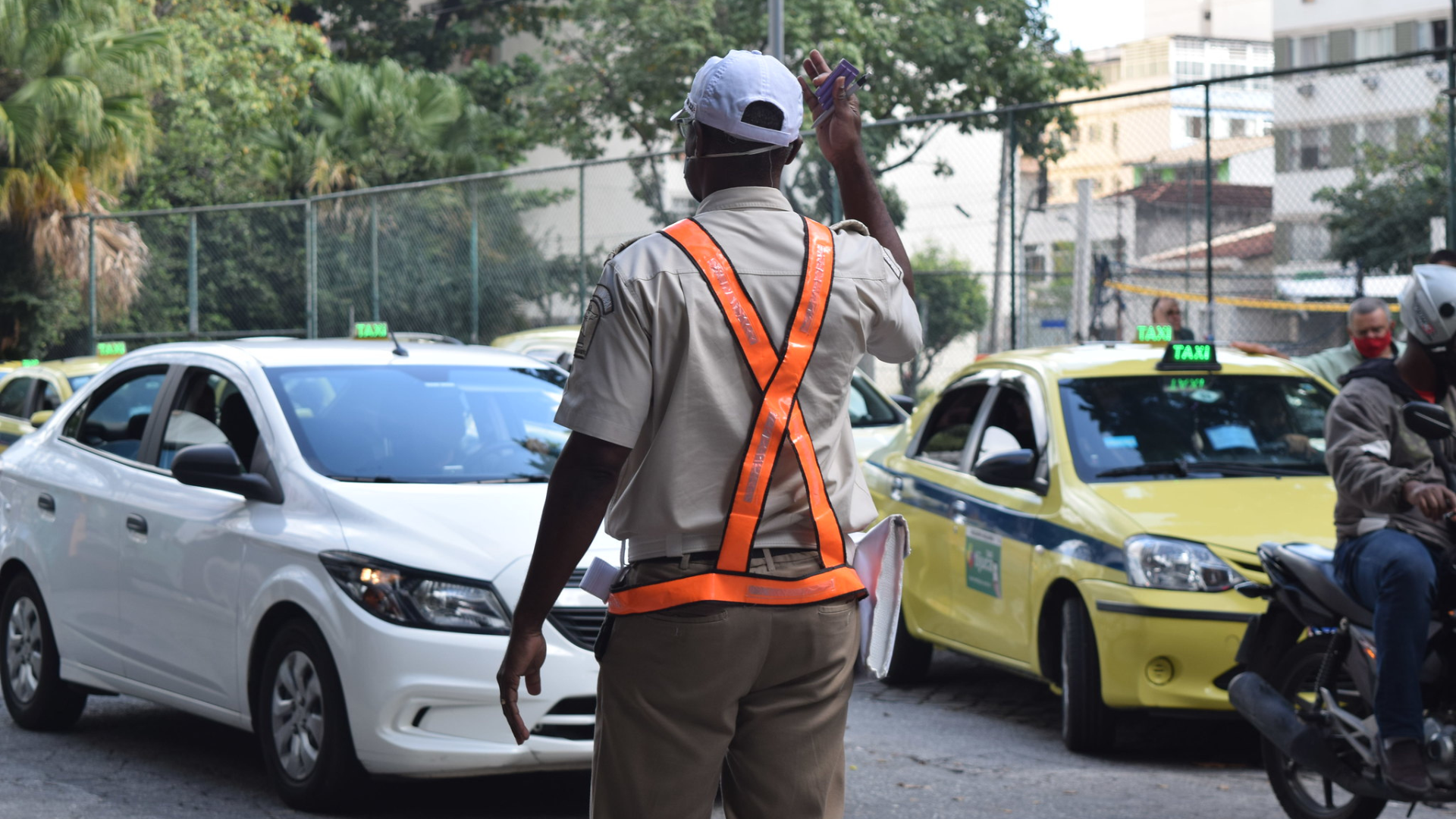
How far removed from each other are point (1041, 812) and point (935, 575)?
2219 mm

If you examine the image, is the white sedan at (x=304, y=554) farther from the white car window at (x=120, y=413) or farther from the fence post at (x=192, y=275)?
the fence post at (x=192, y=275)

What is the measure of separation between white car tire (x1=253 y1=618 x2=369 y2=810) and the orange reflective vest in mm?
2854

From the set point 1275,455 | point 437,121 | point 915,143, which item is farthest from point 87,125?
point 1275,455

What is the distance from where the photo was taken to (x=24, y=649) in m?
7.33

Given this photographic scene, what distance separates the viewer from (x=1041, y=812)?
582 cm

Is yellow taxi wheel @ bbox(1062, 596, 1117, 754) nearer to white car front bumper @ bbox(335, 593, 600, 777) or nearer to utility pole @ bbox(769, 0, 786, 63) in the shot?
white car front bumper @ bbox(335, 593, 600, 777)

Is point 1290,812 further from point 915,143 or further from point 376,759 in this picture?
point 915,143

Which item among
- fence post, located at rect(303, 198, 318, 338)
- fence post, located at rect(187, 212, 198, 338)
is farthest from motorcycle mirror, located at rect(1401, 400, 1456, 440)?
fence post, located at rect(187, 212, 198, 338)

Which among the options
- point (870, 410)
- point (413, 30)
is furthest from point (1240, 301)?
point (413, 30)

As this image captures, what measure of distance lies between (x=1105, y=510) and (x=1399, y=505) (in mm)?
1743

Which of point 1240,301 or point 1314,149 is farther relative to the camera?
point 1240,301

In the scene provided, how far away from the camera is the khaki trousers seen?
288 centimetres

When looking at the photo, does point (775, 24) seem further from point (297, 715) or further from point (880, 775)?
point (297, 715)

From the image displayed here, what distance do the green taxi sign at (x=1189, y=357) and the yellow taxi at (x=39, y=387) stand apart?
901 centimetres
